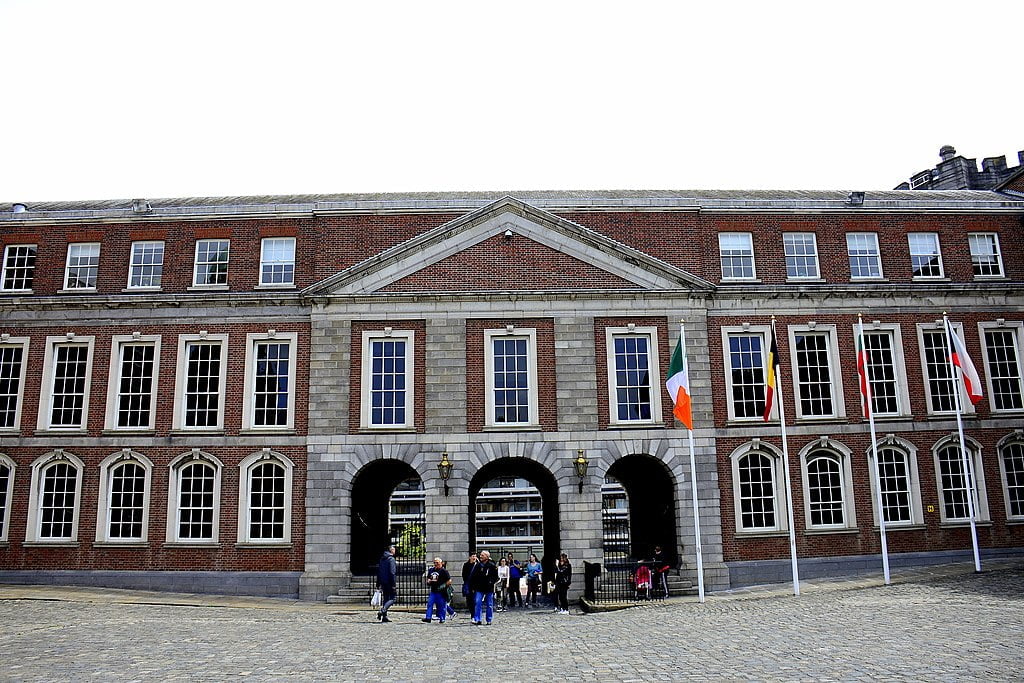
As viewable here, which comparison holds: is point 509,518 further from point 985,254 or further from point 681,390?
point 681,390

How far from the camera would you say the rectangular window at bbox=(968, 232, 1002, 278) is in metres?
31.5

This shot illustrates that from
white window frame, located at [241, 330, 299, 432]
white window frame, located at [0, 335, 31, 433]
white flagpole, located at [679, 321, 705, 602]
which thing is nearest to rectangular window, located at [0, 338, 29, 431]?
white window frame, located at [0, 335, 31, 433]

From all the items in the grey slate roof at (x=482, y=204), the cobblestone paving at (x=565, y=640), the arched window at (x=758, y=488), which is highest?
the grey slate roof at (x=482, y=204)

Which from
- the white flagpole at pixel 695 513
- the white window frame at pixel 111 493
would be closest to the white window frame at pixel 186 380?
the white window frame at pixel 111 493

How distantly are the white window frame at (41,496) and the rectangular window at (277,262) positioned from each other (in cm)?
889

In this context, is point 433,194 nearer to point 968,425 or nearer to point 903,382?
point 903,382

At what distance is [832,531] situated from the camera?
28.5 m

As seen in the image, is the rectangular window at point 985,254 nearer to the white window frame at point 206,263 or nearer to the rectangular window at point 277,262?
the rectangular window at point 277,262

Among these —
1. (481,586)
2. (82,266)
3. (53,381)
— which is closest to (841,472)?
(481,586)

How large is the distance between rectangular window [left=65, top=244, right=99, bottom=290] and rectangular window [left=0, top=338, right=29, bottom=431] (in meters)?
2.65

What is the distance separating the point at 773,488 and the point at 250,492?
17903 millimetres

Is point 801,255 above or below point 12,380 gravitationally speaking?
above

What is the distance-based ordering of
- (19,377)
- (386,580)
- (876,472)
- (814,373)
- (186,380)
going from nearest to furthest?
1. (386,580)
2. (876,472)
3. (186,380)
4. (19,377)
5. (814,373)

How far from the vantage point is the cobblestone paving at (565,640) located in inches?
530
